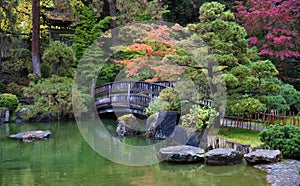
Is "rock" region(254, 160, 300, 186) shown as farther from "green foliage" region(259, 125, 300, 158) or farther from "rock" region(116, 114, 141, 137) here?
"rock" region(116, 114, 141, 137)

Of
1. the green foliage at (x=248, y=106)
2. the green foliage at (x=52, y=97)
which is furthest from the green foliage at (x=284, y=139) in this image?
the green foliage at (x=52, y=97)

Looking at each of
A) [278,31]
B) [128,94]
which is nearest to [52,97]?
[128,94]

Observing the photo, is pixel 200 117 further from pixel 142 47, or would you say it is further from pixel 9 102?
pixel 9 102

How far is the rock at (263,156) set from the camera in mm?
6988

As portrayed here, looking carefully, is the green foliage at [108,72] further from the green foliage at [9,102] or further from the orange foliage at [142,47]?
the green foliage at [9,102]

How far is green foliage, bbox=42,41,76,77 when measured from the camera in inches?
612

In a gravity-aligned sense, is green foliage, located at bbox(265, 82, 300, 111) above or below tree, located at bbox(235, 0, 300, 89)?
below

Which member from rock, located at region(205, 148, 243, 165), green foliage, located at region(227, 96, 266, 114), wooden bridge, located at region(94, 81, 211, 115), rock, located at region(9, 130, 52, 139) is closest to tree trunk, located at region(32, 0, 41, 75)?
wooden bridge, located at region(94, 81, 211, 115)

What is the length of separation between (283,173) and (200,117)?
3175 millimetres

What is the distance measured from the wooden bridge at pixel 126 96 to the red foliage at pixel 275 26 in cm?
383

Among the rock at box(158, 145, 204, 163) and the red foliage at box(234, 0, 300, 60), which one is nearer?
the rock at box(158, 145, 204, 163)

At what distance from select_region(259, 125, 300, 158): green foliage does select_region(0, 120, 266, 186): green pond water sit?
825mm

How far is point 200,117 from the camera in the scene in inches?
363

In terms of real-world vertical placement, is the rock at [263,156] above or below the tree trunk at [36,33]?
below
